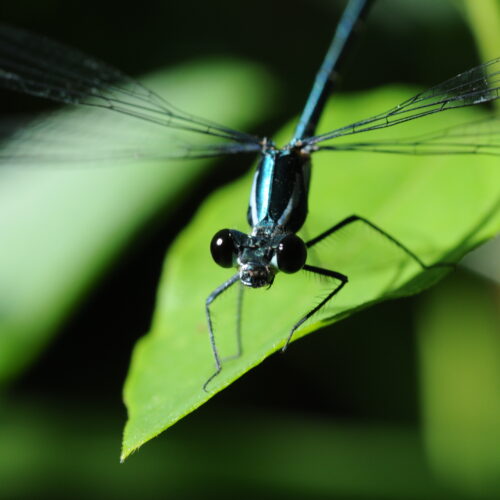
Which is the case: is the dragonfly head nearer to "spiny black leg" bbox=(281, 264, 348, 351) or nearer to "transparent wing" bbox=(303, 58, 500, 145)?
"spiny black leg" bbox=(281, 264, 348, 351)

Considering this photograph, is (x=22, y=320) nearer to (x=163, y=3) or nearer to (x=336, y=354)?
(x=336, y=354)

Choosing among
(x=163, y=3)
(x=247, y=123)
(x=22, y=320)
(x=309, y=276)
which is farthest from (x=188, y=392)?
(x=163, y=3)

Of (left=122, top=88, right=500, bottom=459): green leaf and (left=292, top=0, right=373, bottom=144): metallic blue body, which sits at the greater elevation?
(left=292, top=0, right=373, bottom=144): metallic blue body

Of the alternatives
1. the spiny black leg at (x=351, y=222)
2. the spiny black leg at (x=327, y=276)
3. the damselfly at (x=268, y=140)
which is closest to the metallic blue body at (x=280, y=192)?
the damselfly at (x=268, y=140)

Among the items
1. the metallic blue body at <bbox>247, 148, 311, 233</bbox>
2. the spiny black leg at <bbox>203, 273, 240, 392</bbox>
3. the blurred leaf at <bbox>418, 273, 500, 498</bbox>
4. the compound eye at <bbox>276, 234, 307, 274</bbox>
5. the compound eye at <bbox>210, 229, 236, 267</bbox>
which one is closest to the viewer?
the spiny black leg at <bbox>203, 273, 240, 392</bbox>

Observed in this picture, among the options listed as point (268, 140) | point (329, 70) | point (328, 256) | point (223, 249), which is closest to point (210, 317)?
point (223, 249)

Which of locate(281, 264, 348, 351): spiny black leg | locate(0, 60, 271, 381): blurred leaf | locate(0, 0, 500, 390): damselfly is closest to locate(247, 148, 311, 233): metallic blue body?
locate(0, 0, 500, 390): damselfly

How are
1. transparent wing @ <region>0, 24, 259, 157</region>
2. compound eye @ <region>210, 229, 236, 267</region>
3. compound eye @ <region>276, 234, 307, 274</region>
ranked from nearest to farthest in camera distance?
compound eye @ <region>276, 234, 307, 274</region> < compound eye @ <region>210, 229, 236, 267</region> < transparent wing @ <region>0, 24, 259, 157</region>
